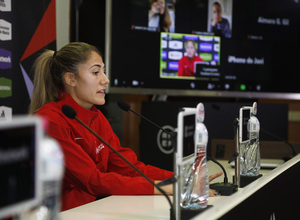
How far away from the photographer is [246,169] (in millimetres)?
2094

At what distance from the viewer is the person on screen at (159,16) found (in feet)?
13.3

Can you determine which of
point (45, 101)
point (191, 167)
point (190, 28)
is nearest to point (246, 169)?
point (191, 167)

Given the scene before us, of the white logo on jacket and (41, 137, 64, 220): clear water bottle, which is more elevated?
(41, 137, 64, 220): clear water bottle

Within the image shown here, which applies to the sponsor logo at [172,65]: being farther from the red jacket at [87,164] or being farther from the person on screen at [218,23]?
the red jacket at [87,164]

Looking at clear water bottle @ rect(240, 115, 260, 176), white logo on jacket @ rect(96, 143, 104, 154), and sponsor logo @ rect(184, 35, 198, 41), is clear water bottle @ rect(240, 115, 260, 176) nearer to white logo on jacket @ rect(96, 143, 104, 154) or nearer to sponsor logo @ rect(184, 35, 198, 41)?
white logo on jacket @ rect(96, 143, 104, 154)

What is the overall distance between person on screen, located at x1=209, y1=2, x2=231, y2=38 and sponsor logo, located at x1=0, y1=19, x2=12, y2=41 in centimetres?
201

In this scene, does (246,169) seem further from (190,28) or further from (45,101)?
(190,28)

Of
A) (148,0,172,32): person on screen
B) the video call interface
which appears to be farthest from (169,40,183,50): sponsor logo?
(148,0,172,32): person on screen

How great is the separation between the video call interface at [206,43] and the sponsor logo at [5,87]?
130cm

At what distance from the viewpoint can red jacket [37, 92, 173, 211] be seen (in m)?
1.82

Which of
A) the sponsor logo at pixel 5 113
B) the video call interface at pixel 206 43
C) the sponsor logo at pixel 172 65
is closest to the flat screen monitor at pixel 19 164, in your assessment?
the sponsor logo at pixel 5 113

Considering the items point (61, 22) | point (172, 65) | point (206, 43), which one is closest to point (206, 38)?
point (206, 43)

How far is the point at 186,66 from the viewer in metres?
4.14

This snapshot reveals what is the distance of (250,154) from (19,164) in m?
1.51
